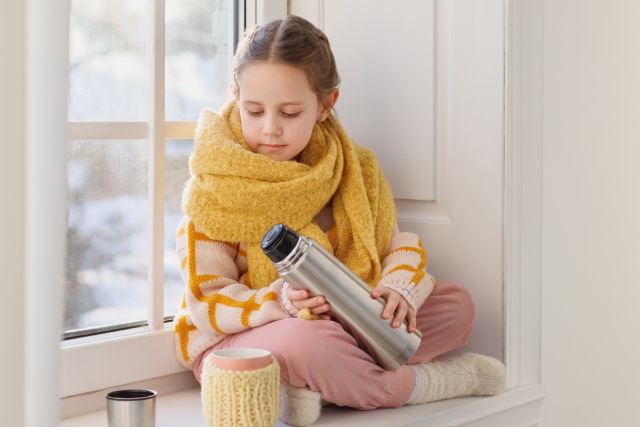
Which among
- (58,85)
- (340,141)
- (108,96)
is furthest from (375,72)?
(58,85)

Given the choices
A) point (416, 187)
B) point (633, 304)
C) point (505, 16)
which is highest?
point (505, 16)

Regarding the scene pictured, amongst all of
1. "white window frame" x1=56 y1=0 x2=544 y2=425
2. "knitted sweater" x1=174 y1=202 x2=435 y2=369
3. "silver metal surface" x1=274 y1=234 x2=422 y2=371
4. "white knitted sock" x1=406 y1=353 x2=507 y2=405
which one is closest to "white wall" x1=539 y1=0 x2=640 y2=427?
"white window frame" x1=56 y1=0 x2=544 y2=425

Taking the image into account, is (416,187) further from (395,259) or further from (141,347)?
(141,347)

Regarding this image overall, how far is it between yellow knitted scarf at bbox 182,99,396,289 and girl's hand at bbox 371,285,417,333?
0.36ft

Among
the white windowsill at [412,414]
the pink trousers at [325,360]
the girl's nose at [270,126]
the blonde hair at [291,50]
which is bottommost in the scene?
the white windowsill at [412,414]

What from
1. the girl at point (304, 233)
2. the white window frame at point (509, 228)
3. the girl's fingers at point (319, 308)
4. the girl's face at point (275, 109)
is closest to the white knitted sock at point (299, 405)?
the girl at point (304, 233)

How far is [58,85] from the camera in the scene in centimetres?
48

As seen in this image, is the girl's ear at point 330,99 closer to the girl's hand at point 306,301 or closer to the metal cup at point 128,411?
the girl's hand at point 306,301

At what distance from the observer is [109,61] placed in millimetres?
922

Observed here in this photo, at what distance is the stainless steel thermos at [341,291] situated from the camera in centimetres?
74

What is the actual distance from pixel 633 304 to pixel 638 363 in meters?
0.12

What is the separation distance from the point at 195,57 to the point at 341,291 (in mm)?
501

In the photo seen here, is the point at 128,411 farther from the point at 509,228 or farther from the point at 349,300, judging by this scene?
the point at 509,228

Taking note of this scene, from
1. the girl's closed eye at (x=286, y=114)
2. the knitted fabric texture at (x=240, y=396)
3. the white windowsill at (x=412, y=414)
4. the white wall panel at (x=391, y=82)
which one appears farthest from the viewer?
the white wall panel at (x=391, y=82)
